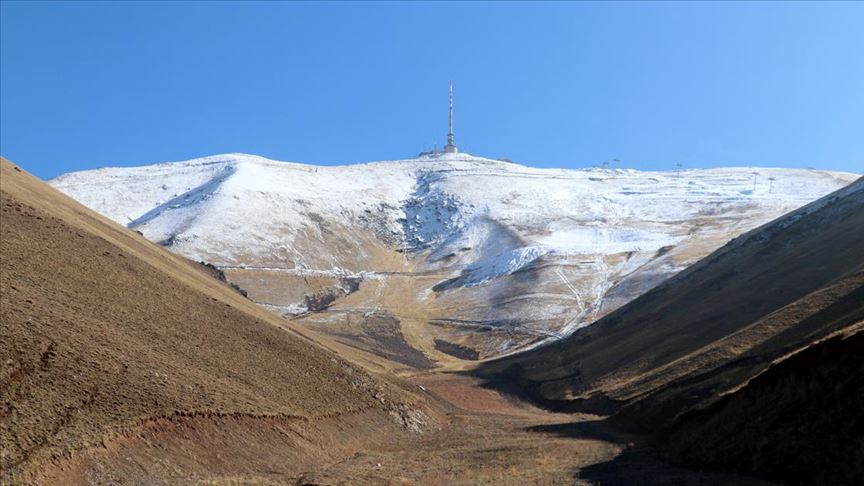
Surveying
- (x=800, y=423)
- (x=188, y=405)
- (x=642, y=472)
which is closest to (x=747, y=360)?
(x=642, y=472)

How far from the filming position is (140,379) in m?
25.2

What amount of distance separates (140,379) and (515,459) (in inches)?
537

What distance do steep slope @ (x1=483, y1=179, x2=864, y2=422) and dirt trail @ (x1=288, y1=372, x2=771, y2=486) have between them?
375 cm

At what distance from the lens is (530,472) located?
87.5 feet

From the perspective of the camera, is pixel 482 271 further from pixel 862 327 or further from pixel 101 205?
pixel 862 327

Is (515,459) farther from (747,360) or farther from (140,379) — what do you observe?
(747,360)

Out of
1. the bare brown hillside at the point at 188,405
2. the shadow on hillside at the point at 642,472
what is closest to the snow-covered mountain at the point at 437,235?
the bare brown hillside at the point at 188,405

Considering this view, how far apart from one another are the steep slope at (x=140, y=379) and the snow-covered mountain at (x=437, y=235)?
40.7 metres

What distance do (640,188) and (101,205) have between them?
118 meters

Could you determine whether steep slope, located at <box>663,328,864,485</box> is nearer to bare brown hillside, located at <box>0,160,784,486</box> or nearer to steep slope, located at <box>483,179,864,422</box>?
bare brown hillside, located at <box>0,160,784,486</box>

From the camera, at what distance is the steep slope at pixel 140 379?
20.9 meters

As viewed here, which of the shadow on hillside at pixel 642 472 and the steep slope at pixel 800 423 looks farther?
the shadow on hillside at pixel 642 472

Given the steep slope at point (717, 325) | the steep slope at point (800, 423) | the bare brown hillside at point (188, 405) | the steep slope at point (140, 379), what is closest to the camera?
the steep slope at point (800, 423)

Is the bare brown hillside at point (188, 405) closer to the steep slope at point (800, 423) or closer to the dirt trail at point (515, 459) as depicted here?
the dirt trail at point (515, 459)
